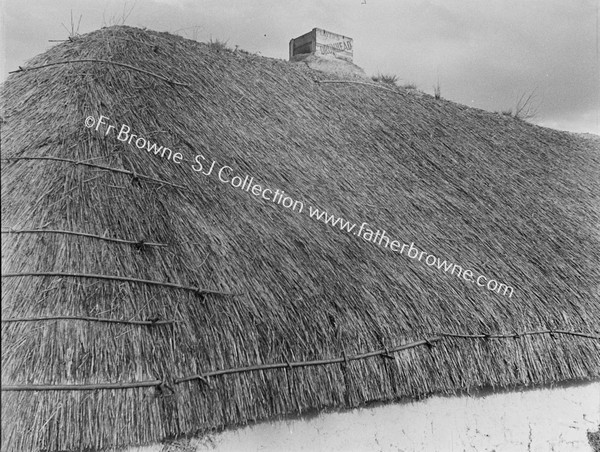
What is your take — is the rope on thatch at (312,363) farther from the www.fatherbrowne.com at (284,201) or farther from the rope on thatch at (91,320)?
the www.fatherbrowne.com at (284,201)

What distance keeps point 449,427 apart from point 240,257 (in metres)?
2.75

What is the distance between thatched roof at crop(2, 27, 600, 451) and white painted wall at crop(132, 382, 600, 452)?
0.21 meters

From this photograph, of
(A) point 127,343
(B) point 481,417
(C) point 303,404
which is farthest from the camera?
(B) point 481,417

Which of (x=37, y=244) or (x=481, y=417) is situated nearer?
(x=37, y=244)

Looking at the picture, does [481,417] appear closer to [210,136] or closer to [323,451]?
[323,451]

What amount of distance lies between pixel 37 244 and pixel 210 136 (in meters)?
2.35

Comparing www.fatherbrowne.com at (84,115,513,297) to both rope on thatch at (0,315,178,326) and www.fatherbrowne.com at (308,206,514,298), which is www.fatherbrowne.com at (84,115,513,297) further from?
rope on thatch at (0,315,178,326)

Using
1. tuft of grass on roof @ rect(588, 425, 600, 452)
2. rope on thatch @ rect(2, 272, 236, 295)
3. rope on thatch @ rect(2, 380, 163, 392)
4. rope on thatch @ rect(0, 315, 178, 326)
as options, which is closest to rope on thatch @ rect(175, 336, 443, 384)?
rope on thatch @ rect(2, 380, 163, 392)

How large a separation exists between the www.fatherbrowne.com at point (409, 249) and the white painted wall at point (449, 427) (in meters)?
1.18

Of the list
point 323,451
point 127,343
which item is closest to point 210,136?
point 127,343

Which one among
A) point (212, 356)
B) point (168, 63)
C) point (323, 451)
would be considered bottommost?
point (323, 451)

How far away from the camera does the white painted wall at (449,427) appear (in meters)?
4.55

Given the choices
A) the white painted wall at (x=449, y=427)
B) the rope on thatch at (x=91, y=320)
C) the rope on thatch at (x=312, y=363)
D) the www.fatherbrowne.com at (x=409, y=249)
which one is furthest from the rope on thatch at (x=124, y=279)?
the www.fatherbrowne.com at (x=409, y=249)

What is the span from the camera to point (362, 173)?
22.3ft
